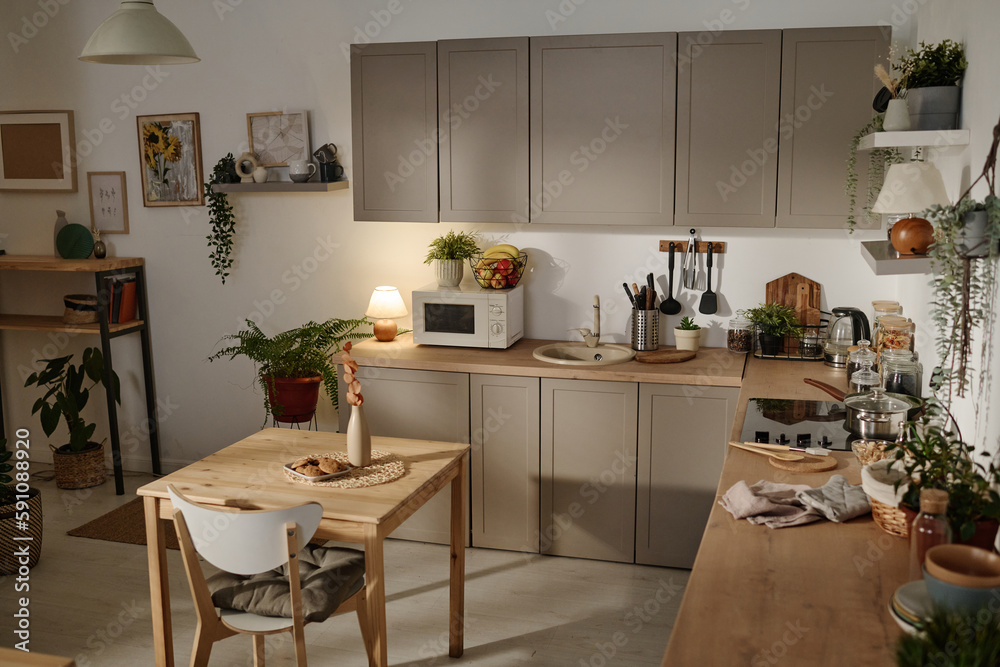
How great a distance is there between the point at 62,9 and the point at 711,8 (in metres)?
3.47

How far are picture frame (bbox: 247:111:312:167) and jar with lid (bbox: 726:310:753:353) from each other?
2273mm

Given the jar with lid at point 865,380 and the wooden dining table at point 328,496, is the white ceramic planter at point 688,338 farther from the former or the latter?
the wooden dining table at point 328,496

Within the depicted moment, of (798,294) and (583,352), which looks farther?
(583,352)

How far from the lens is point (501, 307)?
396 centimetres

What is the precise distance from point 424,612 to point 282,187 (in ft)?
6.99

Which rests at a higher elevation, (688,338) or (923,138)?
(923,138)

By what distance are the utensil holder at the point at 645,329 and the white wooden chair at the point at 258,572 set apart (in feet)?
5.85

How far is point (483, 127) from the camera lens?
3.83 m

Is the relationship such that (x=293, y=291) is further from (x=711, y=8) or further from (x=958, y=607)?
(x=958, y=607)

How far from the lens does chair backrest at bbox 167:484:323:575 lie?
7.34ft

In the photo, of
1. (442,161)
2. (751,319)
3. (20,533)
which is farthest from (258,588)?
(751,319)

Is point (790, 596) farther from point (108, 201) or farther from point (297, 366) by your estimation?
point (108, 201)

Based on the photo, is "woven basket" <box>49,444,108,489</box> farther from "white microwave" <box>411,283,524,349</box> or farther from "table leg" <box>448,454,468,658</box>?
"table leg" <box>448,454,468,658</box>

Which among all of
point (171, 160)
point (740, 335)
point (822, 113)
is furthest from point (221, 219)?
point (822, 113)
